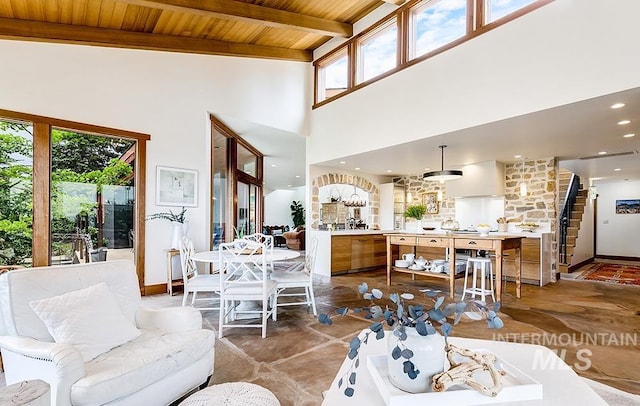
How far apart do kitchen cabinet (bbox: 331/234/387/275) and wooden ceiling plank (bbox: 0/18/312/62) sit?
382 cm

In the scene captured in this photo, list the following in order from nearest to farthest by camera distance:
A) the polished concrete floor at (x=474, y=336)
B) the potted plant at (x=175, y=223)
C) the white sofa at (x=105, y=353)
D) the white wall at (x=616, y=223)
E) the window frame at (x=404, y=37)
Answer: the white sofa at (x=105, y=353), the polished concrete floor at (x=474, y=336), the window frame at (x=404, y=37), the potted plant at (x=175, y=223), the white wall at (x=616, y=223)

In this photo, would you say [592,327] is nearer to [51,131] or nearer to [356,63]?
[356,63]

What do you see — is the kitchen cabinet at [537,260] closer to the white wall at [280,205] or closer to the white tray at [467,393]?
the white tray at [467,393]

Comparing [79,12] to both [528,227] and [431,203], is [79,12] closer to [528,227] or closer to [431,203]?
[431,203]

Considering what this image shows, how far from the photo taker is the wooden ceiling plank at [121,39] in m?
3.88

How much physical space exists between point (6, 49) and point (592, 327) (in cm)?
717

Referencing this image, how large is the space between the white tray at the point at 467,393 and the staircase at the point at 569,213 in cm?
686

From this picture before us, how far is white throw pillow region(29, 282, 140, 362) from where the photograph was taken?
67.9 inches

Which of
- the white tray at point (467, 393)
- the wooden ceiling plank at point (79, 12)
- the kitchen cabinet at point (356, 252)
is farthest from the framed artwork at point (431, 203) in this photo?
the wooden ceiling plank at point (79, 12)

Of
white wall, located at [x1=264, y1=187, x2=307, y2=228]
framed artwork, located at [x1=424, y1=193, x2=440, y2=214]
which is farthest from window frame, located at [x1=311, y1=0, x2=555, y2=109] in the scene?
white wall, located at [x1=264, y1=187, x2=307, y2=228]

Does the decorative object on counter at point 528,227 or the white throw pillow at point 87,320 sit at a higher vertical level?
the decorative object on counter at point 528,227

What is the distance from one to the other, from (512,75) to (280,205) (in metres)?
13.2

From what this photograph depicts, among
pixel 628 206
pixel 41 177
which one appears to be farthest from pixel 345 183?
pixel 628 206

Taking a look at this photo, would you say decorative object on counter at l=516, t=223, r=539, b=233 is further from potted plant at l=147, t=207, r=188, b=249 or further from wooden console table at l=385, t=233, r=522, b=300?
potted plant at l=147, t=207, r=188, b=249
